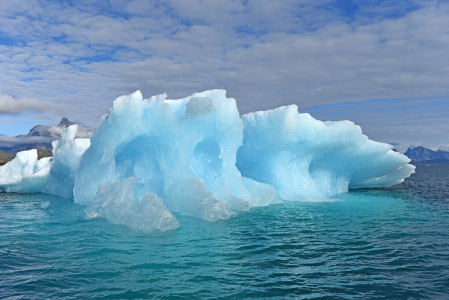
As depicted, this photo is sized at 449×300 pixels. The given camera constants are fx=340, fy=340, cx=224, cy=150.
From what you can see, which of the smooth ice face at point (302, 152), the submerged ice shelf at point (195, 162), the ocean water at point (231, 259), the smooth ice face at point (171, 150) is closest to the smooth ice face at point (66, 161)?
the submerged ice shelf at point (195, 162)

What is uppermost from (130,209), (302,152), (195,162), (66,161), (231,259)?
(302,152)

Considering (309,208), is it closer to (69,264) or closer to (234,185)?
(234,185)

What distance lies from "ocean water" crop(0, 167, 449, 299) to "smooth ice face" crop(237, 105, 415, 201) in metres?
6.14

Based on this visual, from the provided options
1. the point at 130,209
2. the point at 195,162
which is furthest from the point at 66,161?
the point at 130,209

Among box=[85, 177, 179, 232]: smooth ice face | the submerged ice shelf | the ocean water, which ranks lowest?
the ocean water

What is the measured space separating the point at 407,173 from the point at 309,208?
11264mm

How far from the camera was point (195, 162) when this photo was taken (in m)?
15.6

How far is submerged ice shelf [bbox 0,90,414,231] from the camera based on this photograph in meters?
12.2

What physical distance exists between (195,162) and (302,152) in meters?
6.44

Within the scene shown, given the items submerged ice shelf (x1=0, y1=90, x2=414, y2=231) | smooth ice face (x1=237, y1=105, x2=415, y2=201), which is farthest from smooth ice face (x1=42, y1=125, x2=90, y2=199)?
smooth ice face (x1=237, y1=105, x2=415, y2=201)

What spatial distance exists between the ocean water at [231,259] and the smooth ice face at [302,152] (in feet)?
20.1

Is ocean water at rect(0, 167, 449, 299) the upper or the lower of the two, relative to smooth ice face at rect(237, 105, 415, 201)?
lower

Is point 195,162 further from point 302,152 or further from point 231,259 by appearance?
point 231,259

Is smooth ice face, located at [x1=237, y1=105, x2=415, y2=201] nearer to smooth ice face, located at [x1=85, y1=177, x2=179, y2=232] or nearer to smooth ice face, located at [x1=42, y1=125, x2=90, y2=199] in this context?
smooth ice face, located at [x1=85, y1=177, x2=179, y2=232]
